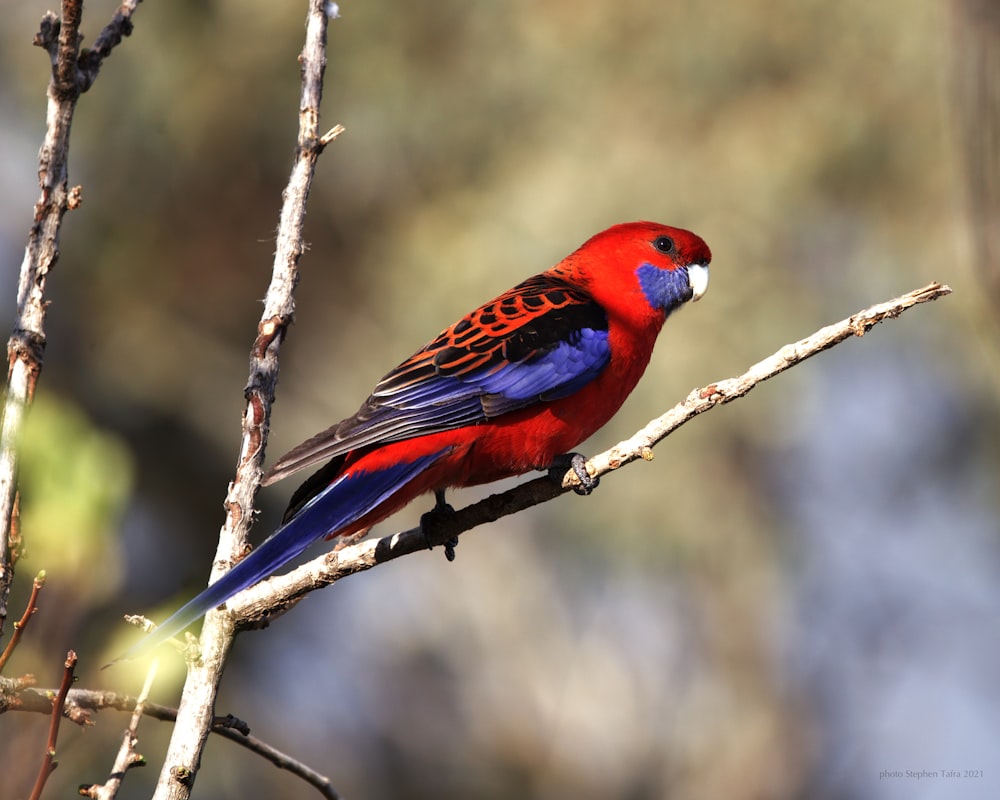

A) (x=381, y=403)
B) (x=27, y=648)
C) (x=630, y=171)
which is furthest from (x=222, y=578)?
(x=630, y=171)

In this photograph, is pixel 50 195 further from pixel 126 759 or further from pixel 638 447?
pixel 638 447

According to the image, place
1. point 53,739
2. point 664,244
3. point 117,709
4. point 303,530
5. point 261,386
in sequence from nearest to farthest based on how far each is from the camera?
point 53,739
point 117,709
point 261,386
point 303,530
point 664,244

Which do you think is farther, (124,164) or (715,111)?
(124,164)

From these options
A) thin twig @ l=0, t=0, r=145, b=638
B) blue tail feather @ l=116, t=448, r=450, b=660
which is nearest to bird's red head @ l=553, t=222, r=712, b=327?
blue tail feather @ l=116, t=448, r=450, b=660

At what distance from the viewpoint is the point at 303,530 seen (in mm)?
2693

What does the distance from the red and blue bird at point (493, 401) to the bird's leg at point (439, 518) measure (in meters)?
0.03

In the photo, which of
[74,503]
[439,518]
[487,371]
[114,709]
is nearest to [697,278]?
[487,371]

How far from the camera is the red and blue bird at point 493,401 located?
3045mm

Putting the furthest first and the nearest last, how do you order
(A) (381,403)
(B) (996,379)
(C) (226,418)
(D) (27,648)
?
1. (C) (226,418)
2. (B) (996,379)
3. (A) (381,403)
4. (D) (27,648)

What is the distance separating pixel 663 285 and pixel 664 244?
193 millimetres

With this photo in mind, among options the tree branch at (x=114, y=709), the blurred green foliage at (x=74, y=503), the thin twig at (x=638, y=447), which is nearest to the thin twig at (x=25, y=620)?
the blurred green foliage at (x=74, y=503)

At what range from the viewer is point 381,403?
11.0ft

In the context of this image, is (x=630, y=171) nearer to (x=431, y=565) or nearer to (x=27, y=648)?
(x=431, y=565)

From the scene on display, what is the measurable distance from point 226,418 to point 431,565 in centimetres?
245
